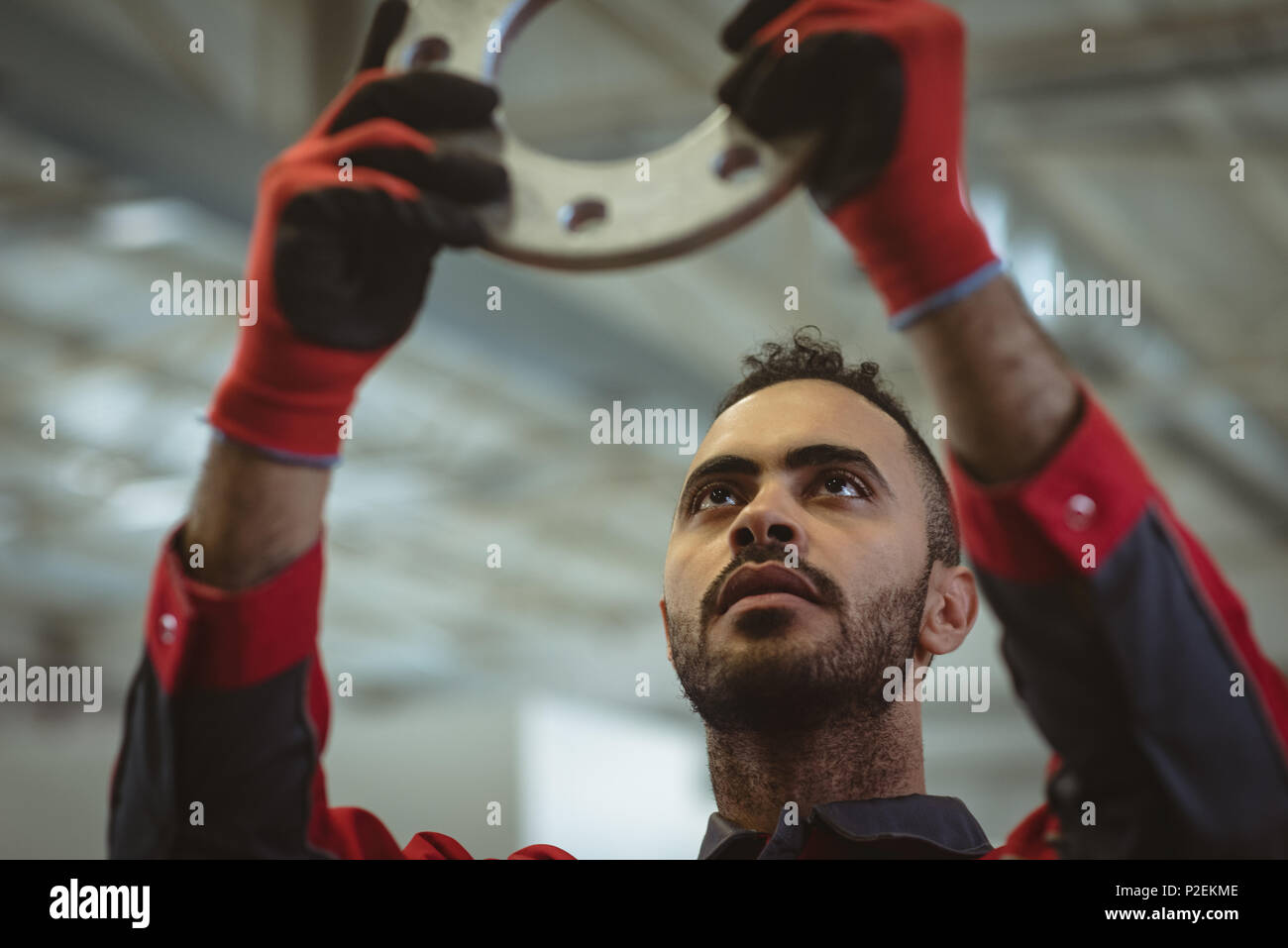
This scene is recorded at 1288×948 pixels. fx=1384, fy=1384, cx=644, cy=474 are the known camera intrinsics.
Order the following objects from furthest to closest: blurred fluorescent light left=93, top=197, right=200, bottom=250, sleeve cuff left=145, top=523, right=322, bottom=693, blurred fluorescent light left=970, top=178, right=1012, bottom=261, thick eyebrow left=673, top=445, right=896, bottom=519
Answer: blurred fluorescent light left=970, top=178, right=1012, bottom=261 → blurred fluorescent light left=93, top=197, right=200, bottom=250 → thick eyebrow left=673, top=445, right=896, bottom=519 → sleeve cuff left=145, top=523, right=322, bottom=693

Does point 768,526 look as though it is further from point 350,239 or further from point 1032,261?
point 1032,261

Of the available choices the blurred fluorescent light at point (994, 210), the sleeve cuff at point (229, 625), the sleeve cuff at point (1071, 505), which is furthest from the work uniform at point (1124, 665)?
the blurred fluorescent light at point (994, 210)

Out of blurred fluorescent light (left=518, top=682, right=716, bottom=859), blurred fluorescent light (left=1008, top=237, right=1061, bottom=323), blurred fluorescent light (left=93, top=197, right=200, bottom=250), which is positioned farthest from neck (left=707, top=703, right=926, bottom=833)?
blurred fluorescent light (left=1008, top=237, right=1061, bottom=323)

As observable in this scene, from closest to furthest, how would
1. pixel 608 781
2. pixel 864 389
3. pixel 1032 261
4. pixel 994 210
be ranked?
pixel 864 389, pixel 994 210, pixel 1032 261, pixel 608 781

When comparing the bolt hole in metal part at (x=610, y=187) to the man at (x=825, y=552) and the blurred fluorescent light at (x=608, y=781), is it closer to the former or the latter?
the man at (x=825, y=552)

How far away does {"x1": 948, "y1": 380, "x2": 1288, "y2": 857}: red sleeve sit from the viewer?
41.5 inches

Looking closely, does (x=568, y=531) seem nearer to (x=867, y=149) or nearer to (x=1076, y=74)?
(x=1076, y=74)

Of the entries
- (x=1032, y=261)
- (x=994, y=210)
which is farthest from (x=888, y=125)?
(x=1032, y=261)

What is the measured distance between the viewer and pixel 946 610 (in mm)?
1502

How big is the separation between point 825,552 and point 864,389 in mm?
316

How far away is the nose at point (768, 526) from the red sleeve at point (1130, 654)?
30 cm

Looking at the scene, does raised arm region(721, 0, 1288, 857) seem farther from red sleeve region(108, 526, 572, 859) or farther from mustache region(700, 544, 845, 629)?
red sleeve region(108, 526, 572, 859)
